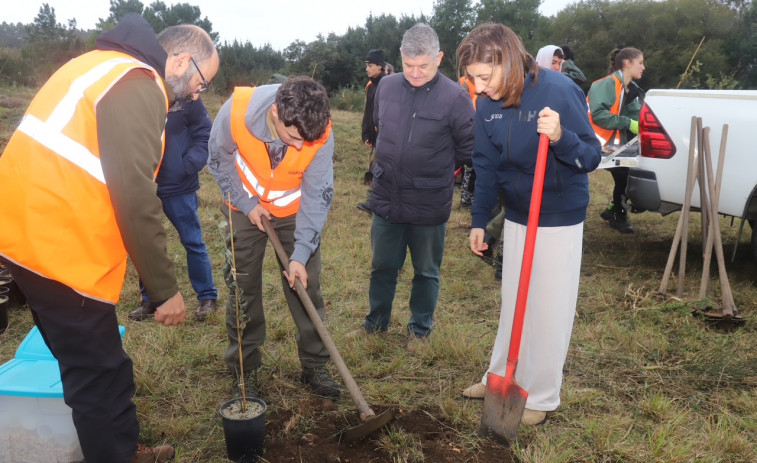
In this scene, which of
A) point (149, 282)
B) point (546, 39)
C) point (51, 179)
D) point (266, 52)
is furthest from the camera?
point (546, 39)

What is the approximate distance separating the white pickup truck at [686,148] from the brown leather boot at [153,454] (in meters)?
3.96

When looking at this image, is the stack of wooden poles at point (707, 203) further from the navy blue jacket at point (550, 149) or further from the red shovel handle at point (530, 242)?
the red shovel handle at point (530, 242)

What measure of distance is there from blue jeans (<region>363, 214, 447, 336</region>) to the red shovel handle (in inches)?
50.0

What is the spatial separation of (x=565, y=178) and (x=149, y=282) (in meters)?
1.78

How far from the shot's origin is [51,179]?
A: 192 centimetres

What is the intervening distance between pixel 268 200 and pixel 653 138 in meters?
3.34

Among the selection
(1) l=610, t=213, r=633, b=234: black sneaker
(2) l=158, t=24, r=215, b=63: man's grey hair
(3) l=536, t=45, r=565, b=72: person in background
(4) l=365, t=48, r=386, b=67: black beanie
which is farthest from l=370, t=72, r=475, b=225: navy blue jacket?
(4) l=365, t=48, r=386, b=67: black beanie

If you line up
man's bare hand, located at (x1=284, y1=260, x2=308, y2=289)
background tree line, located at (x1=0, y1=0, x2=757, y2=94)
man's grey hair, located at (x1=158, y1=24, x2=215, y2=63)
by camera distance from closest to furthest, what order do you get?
man's grey hair, located at (x1=158, y1=24, x2=215, y2=63)
man's bare hand, located at (x1=284, y1=260, x2=308, y2=289)
background tree line, located at (x1=0, y1=0, x2=757, y2=94)

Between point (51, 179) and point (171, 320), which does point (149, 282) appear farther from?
point (51, 179)

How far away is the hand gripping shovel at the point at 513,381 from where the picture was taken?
2.56 metres

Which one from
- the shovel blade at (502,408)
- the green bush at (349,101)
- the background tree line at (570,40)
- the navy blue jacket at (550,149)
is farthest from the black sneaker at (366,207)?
the background tree line at (570,40)

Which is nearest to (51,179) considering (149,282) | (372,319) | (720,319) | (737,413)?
(149,282)

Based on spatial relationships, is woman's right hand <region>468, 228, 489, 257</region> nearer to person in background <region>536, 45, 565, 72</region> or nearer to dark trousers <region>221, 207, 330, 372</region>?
dark trousers <region>221, 207, 330, 372</region>

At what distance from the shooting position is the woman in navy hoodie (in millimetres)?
2537
